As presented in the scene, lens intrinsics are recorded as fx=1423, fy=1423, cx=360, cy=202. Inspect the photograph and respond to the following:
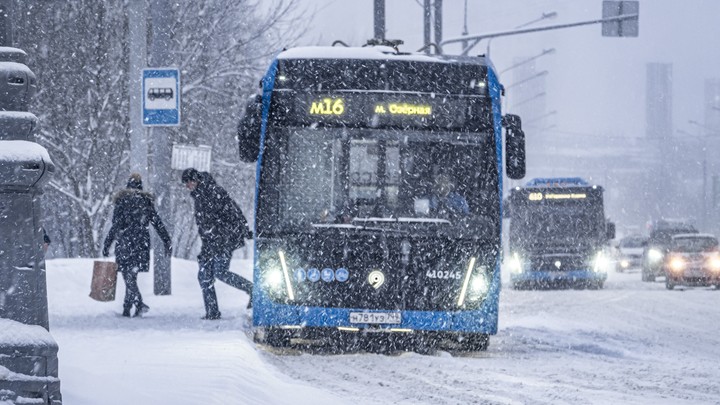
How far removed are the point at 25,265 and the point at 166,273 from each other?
47.0ft

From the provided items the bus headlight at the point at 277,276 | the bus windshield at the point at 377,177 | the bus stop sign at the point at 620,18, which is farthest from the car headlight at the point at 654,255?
the bus headlight at the point at 277,276

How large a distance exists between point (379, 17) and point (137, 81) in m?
8.52

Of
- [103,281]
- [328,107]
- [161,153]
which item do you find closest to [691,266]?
[161,153]

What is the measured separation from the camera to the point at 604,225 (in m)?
34.8

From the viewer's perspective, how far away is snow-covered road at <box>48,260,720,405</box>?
946cm

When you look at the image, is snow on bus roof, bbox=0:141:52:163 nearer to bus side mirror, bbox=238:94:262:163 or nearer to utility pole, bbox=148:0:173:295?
bus side mirror, bbox=238:94:262:163

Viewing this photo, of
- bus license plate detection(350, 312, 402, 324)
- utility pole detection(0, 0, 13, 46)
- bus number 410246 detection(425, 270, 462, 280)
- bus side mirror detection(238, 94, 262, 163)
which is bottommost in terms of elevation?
bus license plate detection(350, 312, 402, 324)

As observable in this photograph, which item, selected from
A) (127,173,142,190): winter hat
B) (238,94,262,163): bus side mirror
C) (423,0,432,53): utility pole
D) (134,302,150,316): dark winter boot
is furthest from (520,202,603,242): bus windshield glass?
(238,94,262,163): bus side mirror

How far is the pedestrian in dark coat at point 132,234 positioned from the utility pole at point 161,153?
6.72 ft

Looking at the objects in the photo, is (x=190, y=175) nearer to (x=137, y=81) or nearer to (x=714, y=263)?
(x=137, y=81)

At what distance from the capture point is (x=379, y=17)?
27.9 m

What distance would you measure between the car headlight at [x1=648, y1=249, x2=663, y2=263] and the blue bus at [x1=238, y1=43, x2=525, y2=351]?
81.3ft

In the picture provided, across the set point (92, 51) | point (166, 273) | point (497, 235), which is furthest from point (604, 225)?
point (497, 235)

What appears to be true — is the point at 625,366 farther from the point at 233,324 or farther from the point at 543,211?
the point at 543,211
